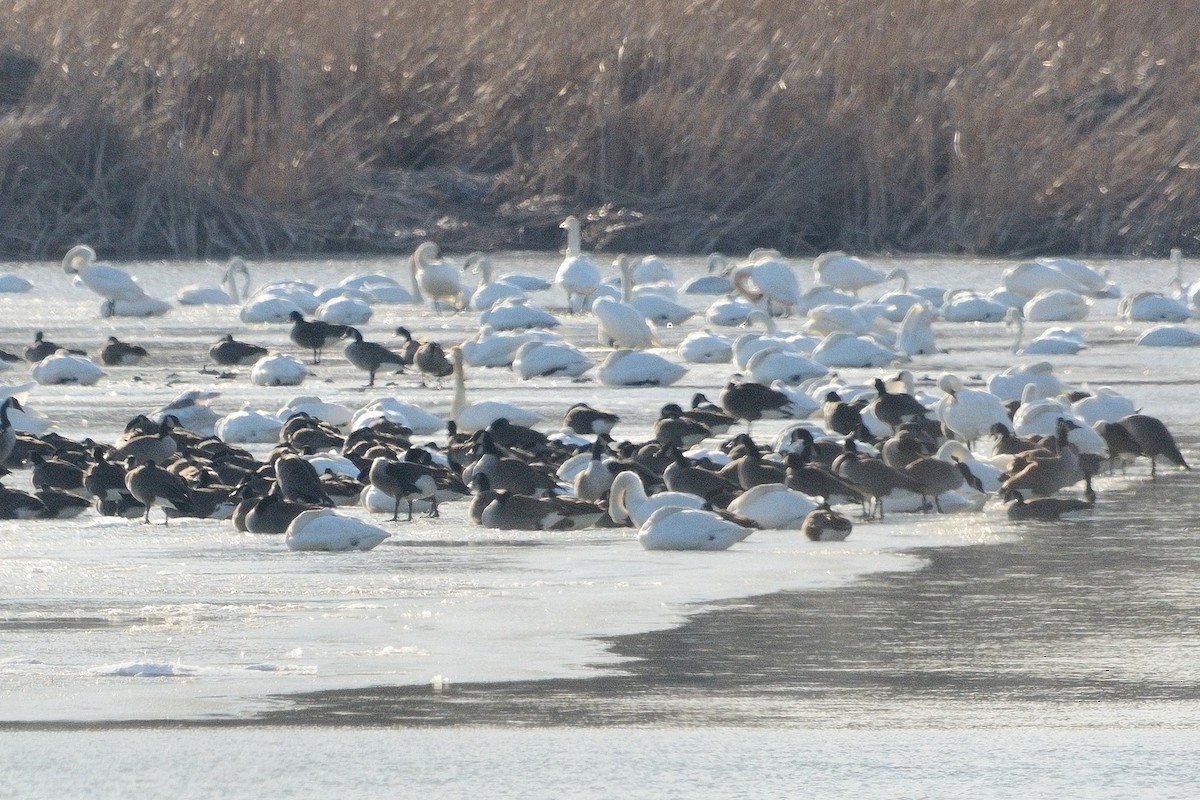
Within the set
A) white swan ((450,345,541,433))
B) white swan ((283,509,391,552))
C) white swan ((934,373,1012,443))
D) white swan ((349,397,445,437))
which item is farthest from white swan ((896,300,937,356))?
white swan ((283,509,391,552))

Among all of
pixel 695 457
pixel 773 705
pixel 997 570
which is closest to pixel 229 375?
pixel 695 457

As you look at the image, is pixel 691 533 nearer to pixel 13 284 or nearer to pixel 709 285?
pixel 709 285

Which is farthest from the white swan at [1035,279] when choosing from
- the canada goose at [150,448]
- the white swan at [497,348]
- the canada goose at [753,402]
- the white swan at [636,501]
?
the white swan at [636,501]

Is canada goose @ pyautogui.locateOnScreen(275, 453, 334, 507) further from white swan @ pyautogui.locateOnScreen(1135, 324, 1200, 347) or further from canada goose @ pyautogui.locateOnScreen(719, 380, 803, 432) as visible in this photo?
white swan @ pyautogui.locateOnScreen(1135, 324, 1200, 347)

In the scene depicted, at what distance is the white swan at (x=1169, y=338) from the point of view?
58.3ft

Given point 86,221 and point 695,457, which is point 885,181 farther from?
point 695,457

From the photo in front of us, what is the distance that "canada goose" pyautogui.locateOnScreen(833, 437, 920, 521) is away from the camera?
9273 millimetres

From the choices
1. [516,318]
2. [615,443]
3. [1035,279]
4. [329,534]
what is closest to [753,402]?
[615,443]

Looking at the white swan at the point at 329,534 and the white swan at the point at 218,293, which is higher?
the white swan at the point at 218,293

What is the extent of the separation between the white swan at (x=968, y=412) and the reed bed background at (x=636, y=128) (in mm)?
15974

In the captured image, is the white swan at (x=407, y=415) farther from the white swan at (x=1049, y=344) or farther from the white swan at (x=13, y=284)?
the white swan at (x=13, y=284)

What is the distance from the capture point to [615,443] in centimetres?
1138

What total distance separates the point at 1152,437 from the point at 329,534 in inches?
172

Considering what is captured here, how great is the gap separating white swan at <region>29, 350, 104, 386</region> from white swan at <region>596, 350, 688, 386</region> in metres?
3.69
